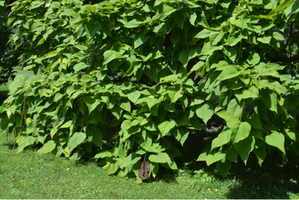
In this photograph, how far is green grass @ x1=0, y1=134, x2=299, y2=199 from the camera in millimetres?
3344

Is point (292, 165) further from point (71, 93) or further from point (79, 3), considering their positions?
point (79, 3)

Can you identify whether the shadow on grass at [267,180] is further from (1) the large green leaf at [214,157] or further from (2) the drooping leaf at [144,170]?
(2) the drooping leaf at [144,170]

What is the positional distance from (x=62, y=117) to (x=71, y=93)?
484mm

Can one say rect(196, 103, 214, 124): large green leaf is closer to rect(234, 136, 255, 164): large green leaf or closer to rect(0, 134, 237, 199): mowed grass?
rect(234, 136, 255, 164): large green leaf

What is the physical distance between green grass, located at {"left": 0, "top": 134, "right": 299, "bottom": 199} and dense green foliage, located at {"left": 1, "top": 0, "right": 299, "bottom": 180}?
0.20m

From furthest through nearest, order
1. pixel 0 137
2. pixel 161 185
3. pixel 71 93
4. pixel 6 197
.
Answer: pixel 0 137
pixel 71 93
pixel 161 185
pixel 6 197

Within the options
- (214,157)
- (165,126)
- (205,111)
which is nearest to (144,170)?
(165,126)

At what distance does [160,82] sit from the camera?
3.44 metres

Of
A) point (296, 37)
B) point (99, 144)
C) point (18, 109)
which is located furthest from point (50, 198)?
point (296, 37)

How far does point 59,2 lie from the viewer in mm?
4477

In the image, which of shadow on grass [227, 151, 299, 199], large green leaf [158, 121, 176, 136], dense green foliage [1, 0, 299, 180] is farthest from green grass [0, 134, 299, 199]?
large green leaf [158, 121, 176, 136]

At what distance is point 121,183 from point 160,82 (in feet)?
4.09

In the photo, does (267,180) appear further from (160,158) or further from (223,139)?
(160,158)

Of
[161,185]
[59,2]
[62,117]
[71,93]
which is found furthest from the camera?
[59,2]
